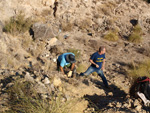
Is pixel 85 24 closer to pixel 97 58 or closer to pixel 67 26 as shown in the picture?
pixel 67 26

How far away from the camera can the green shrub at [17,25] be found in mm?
7973

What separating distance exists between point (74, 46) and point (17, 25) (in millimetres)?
3329

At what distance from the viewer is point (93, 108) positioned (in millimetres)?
3596

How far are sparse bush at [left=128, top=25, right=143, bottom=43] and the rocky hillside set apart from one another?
0.24 metres

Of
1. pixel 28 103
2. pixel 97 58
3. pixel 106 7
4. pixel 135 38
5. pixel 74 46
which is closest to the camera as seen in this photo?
pixel 28 103

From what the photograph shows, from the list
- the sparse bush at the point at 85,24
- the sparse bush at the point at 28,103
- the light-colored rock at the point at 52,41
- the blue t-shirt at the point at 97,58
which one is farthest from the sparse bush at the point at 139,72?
the sparse bush at the point at 85,24

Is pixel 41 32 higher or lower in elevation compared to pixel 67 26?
lower

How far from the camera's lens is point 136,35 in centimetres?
1057

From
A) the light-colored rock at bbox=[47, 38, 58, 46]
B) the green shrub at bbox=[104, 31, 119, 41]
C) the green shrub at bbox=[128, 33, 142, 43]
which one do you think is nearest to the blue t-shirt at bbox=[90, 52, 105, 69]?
the light-colored rock at bbox=[47, 38, 58, 46]

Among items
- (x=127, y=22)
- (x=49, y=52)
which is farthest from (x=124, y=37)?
(x=49, y=52)

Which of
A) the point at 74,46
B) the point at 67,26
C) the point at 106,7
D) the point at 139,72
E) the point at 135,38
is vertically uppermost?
the point at 106,7

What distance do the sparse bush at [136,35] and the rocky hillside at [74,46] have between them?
243 mm

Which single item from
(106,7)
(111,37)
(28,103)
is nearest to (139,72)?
(28,103)

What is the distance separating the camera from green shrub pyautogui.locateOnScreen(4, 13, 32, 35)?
26.2ft
